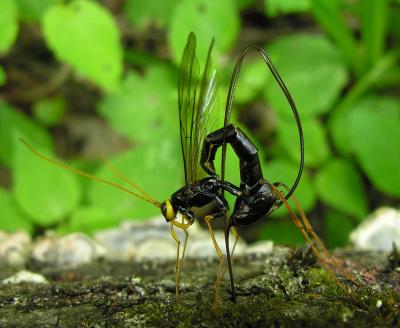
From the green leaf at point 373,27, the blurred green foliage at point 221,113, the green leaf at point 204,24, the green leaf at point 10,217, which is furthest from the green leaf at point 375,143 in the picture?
the green leaf at point 10,217

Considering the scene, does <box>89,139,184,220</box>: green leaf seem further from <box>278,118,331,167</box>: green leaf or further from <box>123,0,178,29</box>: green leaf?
<box>123,0,178,29</box>: green leaf

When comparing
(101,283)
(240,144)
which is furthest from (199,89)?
(101,283)

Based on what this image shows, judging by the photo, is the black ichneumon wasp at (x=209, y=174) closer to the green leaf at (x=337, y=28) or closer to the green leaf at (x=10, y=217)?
the green leaf at (x=10, y=217)

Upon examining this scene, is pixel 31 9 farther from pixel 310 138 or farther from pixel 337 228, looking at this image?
pixel 337 228

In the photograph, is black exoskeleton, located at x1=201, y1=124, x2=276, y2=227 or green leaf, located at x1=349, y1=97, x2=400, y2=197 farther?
green leaf, located at x1=349, y1=97, x2=400, y2=197

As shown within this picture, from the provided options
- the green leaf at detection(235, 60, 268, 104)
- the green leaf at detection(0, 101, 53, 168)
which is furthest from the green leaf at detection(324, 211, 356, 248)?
the green leaf at detection(0, 101, 53, 168)

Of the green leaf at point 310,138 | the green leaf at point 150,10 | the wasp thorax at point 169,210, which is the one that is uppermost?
the green leaf at point 150,10

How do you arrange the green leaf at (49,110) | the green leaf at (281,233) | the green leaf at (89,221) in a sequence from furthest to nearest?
the green leaf at (49,110) → the green leaf at (281,233) → the green leaf at (89,221)
